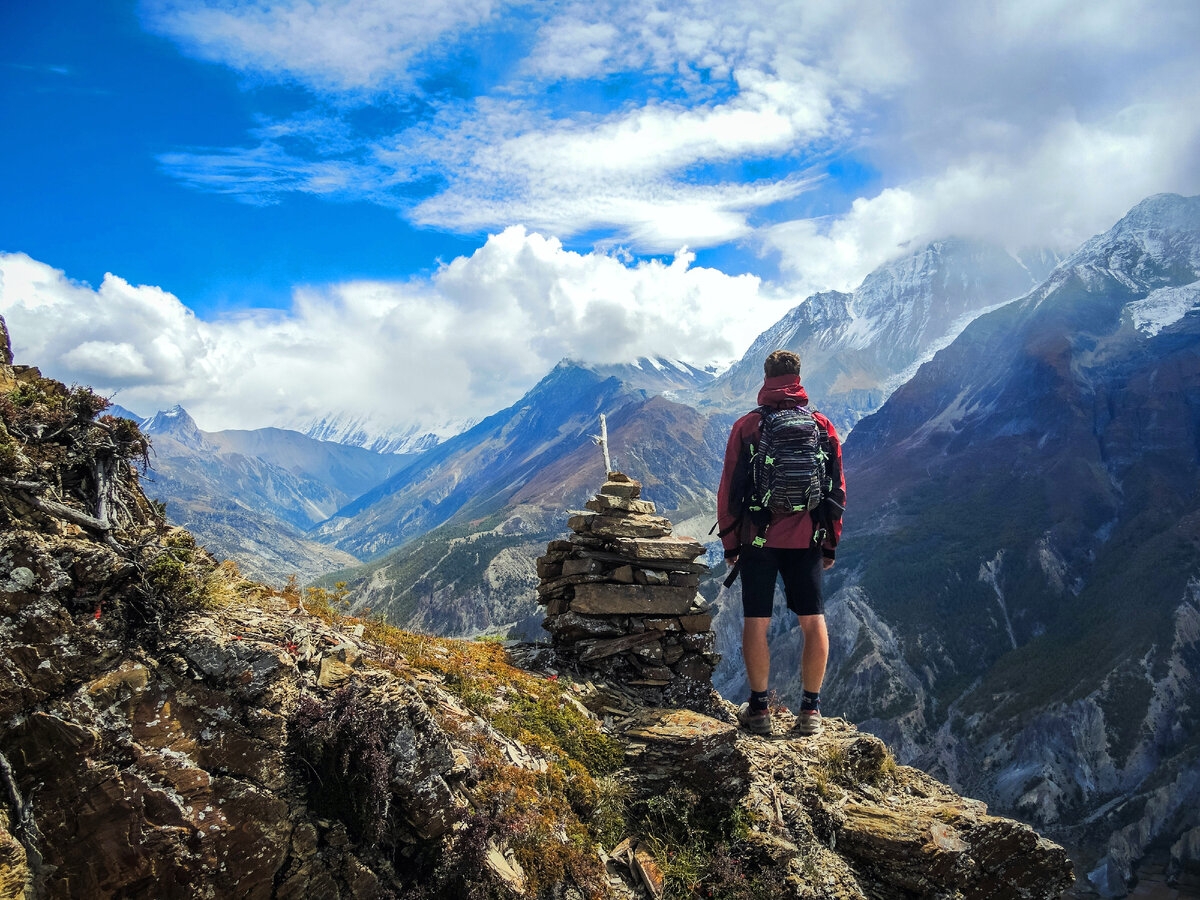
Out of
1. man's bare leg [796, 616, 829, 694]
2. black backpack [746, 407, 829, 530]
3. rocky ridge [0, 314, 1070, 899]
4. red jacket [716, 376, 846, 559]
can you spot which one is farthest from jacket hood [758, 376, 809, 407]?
rocky ridge [0, 314, 1070, 899]

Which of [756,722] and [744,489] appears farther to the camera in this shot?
[756,722]

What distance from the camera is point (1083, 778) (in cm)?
12738

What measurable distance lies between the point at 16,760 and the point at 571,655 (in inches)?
287

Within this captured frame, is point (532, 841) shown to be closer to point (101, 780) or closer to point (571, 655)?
point (101, 780)

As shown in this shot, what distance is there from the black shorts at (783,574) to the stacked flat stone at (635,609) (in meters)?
1.24

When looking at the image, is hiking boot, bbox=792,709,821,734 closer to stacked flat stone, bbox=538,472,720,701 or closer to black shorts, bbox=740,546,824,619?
stacked flat stone, bbox=538,472,720,701

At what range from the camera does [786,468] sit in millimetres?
8969

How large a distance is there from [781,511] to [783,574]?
1041 millimetres

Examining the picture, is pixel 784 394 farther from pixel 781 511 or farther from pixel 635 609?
pixel 635 609

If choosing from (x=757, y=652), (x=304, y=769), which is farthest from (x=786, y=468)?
(x=304, y=769)

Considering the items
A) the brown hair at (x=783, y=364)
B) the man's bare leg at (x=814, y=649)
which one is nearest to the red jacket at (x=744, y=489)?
the brown hair at (x=783, y=364)

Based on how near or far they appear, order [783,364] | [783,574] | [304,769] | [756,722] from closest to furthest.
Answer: [304,769] → [783,574] → [783,364] → [756,722]

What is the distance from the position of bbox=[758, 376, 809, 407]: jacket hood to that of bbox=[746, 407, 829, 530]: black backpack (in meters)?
0.24

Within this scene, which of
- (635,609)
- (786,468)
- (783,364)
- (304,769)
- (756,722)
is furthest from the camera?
(635,609)
